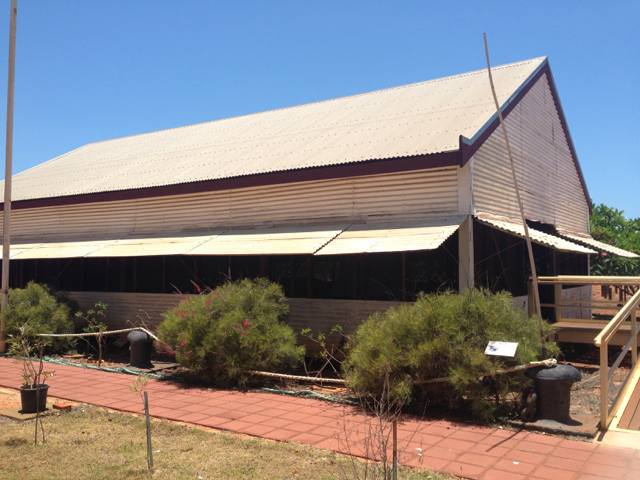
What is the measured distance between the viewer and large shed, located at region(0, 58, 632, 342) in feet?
30.1

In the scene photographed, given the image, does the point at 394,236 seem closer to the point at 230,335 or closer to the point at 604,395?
the point at 230,335

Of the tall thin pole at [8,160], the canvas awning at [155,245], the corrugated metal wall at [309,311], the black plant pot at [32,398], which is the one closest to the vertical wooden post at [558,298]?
the corrugated metal wall at [309,311]

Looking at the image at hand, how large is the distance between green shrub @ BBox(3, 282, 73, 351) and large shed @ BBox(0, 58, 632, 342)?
1159mm

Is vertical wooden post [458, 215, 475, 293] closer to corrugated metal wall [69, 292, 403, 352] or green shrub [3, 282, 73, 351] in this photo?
corrugated metal wall [69, 292, 403, 352]

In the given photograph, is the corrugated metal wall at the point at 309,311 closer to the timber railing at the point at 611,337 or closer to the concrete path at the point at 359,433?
the concrete path at the point at 359,433

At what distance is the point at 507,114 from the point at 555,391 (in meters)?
6.59

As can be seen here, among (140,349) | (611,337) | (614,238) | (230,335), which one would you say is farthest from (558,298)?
(614,238)

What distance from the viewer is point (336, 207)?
10.1 metres

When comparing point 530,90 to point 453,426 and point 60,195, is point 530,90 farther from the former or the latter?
point 60,195

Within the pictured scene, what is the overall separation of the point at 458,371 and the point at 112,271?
1052 centimetres

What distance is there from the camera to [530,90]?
12.3 metres

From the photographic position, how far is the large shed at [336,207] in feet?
30.1

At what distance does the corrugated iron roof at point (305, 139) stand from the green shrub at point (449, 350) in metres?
3.10

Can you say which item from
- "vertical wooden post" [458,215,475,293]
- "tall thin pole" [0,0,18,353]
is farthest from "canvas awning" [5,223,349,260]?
"vertical wooden post" [458,215,475,293]
